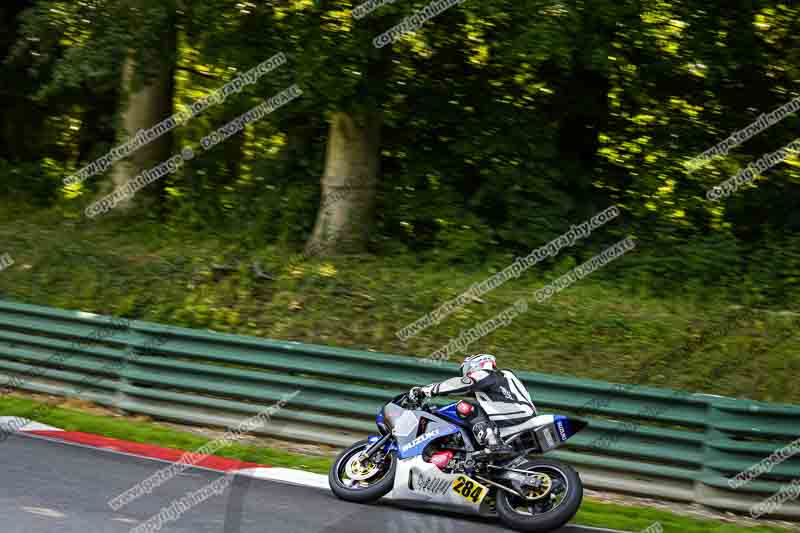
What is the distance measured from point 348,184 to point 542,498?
8511 mm

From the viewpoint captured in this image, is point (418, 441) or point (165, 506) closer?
point (165, 506)

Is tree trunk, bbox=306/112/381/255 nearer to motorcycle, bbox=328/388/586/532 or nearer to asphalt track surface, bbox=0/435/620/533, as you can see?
asphalt track surface, bbox=0/435/620/533

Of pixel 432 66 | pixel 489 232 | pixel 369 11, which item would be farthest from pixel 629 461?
pixel 432 66

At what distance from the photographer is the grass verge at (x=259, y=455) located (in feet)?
28.7

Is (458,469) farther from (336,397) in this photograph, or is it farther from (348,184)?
(348,184)

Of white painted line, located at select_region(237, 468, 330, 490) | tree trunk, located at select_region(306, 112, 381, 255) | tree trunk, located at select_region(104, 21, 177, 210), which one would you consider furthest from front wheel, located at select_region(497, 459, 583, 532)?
tree trunk, located at select_region(104, 21, 177, 210)

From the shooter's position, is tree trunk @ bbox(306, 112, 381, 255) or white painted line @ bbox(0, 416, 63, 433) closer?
white painted line @ bbox(0, 416, 63, 433)

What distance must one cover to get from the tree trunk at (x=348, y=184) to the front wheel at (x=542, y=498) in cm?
780

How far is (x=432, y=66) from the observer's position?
1658 centimetres

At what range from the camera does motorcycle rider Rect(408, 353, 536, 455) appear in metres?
8.30

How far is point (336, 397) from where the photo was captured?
36.1 ft

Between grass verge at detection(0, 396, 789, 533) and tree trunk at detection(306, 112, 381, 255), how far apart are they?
486cm

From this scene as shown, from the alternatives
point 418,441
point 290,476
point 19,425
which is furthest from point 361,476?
point 19,425

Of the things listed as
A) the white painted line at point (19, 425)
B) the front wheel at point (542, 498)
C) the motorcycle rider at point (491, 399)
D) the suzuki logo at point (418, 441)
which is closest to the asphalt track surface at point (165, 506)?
the front wheel at point (542, 498)
